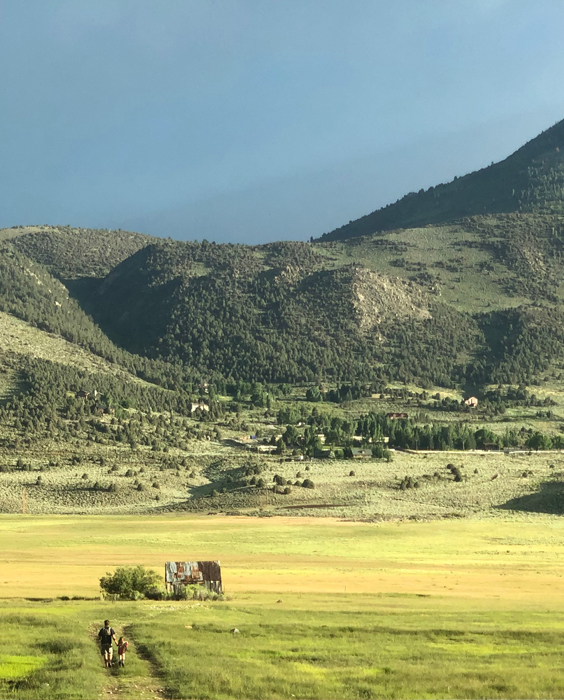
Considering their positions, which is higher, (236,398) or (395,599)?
(236,398)

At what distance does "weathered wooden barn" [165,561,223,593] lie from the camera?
43.6 meters

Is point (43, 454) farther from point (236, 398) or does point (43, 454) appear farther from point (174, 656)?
point (174, 656)

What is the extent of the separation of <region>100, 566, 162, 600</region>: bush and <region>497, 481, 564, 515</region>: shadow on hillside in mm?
55114

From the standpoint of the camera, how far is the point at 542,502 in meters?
89.8

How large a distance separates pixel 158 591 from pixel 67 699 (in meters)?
23.2

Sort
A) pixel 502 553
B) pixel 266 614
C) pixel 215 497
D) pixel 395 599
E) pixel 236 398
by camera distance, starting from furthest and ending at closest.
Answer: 1. pixel 236 398
2. pixel 215 497
3. pixel 502 553
4. pixel 395 599
5. pixel 266 614

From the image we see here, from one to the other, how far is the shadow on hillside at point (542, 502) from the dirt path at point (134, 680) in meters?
68.5

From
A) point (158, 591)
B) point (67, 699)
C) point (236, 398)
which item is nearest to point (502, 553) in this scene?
point (158, 591)

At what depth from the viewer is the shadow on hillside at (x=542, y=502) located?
88438 millimetres

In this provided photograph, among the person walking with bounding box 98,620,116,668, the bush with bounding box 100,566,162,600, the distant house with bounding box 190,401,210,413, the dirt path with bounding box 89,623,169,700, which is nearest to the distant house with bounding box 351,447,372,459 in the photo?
the distant house with bounding box 190,401,210,413

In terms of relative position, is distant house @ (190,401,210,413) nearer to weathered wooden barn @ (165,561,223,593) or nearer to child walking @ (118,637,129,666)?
weathered wooden barn @ (165,561,223,593)

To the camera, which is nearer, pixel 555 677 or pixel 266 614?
pixel 555 677

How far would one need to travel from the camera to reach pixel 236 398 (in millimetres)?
187500

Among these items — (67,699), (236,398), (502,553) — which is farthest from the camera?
(236,398)
